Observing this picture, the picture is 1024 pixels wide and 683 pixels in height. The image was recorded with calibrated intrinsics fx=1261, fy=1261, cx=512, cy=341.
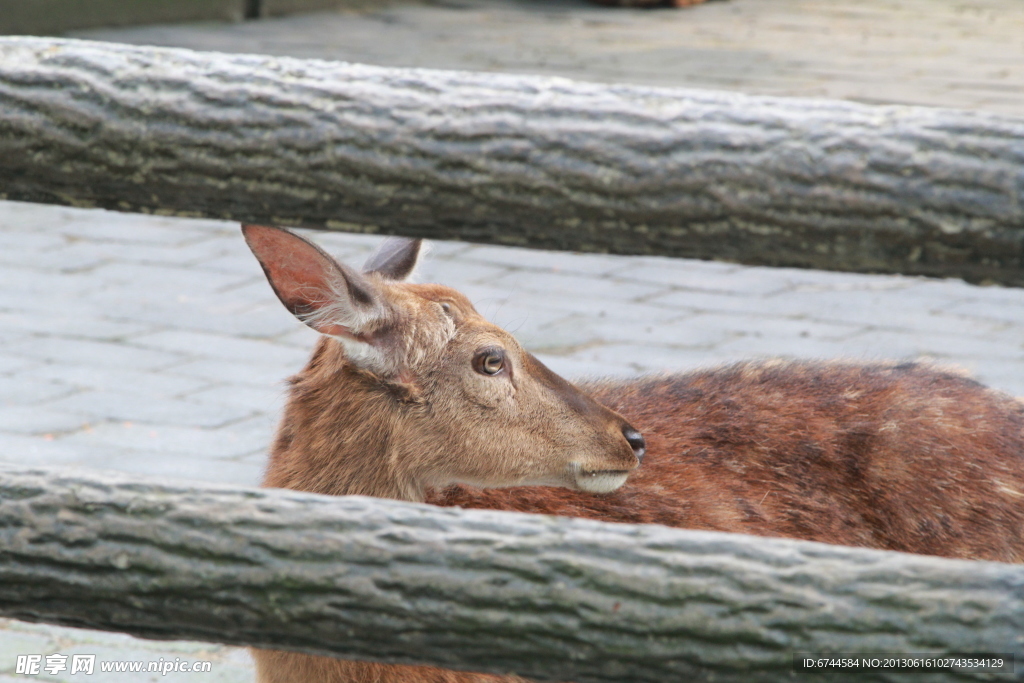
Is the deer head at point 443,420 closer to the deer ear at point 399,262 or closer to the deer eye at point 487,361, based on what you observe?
the deer eye at point 487,361

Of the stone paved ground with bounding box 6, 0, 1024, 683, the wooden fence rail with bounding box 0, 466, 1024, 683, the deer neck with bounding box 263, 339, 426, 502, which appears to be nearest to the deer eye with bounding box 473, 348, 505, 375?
the deer neck with bounding box 263, 339, 426, 502

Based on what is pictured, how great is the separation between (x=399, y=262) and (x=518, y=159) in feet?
7.05

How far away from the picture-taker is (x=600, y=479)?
144 inches

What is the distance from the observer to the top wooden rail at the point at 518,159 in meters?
1.84

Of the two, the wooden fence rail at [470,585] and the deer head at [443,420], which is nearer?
the wooden fence rail at [470,585]

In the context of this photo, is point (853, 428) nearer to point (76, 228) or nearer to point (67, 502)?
point (67, 502)

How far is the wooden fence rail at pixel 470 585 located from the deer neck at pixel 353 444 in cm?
149

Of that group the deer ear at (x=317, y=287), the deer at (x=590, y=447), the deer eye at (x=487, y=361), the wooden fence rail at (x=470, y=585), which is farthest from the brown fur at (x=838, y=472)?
the wooden fence rail at (x=470, y=585)

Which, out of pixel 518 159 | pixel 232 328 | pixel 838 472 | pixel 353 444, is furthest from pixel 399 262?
pixel 232 328

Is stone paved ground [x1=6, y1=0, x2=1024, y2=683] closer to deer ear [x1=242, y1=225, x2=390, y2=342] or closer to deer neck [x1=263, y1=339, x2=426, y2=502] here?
deer neck [x1=263, y1=339, x2=426, y2=502]

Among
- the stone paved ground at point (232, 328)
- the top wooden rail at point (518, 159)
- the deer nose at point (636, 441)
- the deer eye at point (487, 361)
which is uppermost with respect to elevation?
the top wooden rail at point (518, 159)

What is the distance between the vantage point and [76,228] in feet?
27.5

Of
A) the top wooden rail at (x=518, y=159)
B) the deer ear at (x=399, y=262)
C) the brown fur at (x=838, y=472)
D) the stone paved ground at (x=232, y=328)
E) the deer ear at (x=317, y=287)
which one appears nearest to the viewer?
the top wooden rail at (x=518, y=159)

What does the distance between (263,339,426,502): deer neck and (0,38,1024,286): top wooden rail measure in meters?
1.61
